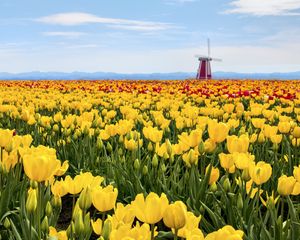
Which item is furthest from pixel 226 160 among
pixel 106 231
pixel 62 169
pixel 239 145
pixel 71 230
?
pixel 106 231

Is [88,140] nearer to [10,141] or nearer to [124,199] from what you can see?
[124,199]

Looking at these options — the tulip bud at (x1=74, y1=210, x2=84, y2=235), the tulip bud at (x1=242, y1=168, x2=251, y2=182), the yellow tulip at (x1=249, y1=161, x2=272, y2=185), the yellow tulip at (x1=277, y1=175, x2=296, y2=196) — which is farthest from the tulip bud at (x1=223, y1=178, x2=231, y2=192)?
the tulip bud at (x1=74, y1=210, x2=84, y2=235)

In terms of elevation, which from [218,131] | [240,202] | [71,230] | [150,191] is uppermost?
[218,131]

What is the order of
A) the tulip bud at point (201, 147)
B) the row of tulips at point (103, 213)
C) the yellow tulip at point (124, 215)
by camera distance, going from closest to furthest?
the row of tulips at point (103, 213)
the yellow tulip at point (124, 215)
the tulip bud at point (201, 147)

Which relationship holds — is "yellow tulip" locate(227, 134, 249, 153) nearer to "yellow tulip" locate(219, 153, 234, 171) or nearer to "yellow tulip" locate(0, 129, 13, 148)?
"yellow tulip" locate(219, 153, 234, 171)

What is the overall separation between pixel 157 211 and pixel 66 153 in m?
3.66

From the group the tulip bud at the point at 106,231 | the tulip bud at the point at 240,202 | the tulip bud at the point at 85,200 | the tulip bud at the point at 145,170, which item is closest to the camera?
the tulip bud at the point at 106,231

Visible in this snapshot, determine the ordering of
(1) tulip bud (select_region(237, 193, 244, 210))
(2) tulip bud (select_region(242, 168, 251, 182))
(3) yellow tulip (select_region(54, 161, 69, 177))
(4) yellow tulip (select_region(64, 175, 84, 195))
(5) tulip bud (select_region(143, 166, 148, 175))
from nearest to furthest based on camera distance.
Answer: (4) yellow tulip (select_region(64, 175, 84, 195)) → (3) yellow tulip (select_region(54, 161, 69, 177)) → (2) tulip bud (select_region(242, 168, 251, 182)) → (1) tulip bud (select_region(237, 193, 244, 210)) → (5) tulip bud (select_region(143, 166, 148, 175))

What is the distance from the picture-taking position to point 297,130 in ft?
14.3

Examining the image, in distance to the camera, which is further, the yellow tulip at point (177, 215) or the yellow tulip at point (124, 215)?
the yellow tulip at point (124, 215)

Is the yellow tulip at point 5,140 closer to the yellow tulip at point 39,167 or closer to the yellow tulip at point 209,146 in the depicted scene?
the yellow tulip at point 39,167

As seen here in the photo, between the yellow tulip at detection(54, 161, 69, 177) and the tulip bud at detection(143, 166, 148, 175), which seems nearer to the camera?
the yellow tulip at detection(54, 161, 69, 177)

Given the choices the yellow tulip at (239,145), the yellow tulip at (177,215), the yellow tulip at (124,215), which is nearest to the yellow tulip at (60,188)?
the yellow tulip at (124,215)

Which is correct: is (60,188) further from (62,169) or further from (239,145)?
(239,145)
